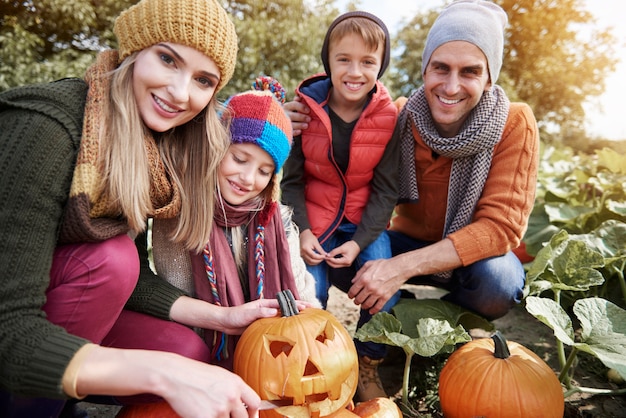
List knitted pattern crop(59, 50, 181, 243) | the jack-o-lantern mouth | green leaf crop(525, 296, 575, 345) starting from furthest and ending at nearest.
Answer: green leaf crop(525, 296, 575, 345) < the jack-o-lantern mouth < knitted pattern crop(59, 50, 181, 243)

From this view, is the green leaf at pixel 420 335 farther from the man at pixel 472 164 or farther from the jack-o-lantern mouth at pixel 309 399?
the jack-o-lantern mouth at pixel 309 399

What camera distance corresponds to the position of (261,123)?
192cm

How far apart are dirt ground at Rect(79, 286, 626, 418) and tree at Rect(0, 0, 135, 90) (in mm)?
6439

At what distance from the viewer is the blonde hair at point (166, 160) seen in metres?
1.43

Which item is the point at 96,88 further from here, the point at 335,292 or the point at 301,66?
the point at 301,66

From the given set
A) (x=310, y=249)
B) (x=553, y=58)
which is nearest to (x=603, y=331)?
(x=310, y=249)

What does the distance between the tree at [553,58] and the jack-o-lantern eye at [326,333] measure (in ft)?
49.5

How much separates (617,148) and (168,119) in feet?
39.9

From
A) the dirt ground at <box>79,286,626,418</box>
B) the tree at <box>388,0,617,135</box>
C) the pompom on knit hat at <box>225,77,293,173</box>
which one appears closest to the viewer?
the pompom on knit hat at <box>225,77,293,173</box>

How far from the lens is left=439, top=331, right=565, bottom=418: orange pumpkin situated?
174 centimetres

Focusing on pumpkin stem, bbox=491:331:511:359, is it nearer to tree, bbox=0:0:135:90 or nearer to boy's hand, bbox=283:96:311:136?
boy's hand, bbox=283:96:311:136

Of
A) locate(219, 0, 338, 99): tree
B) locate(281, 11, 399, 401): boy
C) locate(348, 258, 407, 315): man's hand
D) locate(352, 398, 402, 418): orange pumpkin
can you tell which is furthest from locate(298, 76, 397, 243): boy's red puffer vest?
locate(219, 0, 338, 99): tree

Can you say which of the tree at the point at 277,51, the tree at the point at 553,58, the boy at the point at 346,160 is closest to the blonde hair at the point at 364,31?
the boy at the point at 346,160

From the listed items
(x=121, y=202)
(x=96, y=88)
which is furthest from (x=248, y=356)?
(x=96, y=88)
